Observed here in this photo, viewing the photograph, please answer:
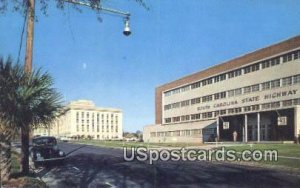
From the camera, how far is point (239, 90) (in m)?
70.1

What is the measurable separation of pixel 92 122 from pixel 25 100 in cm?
14600

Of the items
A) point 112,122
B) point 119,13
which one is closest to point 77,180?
point 119,13

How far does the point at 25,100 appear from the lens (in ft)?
45.4

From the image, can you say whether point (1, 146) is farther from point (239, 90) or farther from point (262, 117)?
point (239, 90)

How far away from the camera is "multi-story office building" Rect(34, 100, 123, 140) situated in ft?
465

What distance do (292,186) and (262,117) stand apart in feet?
166

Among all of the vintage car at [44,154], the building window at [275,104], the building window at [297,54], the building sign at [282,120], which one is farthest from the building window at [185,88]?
the vintage car at [44,154]

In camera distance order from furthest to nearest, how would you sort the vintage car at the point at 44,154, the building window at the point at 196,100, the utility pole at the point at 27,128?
the building window at the point at 196,100
the vintage car at the point at 44,154
the utility pole at the point at 27,128

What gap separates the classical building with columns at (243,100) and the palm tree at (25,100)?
4480cm

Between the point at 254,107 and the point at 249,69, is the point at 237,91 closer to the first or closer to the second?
the point at 249,69

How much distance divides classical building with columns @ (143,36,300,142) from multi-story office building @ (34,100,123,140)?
52694 millimetres

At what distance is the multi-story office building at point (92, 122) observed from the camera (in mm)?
141762

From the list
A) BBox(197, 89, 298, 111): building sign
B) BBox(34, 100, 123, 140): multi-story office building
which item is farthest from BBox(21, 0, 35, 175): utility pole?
BBox(34, 100, 123, 140): multi-story office building

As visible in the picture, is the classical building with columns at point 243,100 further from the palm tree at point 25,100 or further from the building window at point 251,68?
the palm tree at point 25,100
